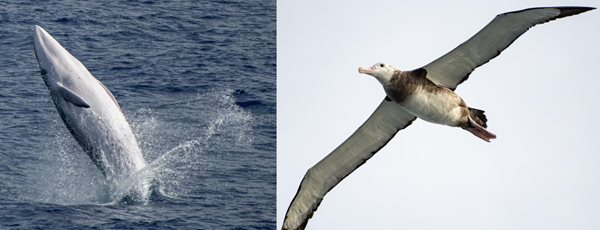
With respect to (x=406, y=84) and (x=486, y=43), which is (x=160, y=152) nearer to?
(x=406, y=84)

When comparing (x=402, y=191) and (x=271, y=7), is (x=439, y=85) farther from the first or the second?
(x=271, y=7)

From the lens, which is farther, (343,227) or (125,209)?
(343,227)

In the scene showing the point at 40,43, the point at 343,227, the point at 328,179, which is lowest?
the point at 343,227

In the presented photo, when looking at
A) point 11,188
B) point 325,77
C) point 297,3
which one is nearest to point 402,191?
point 325,77

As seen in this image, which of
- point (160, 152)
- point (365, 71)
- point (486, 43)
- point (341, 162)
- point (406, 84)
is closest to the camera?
point (365, 71)

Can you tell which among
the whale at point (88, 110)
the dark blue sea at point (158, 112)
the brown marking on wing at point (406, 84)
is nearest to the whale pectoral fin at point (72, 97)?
the whale at point (88, 110)

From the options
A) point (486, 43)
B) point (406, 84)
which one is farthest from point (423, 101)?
point (486, 43)

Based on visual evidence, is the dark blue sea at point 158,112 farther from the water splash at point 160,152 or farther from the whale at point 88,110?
the whale at point 88,110
